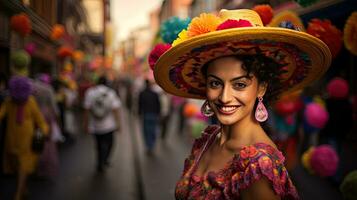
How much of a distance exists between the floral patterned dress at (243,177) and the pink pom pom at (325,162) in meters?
2.36

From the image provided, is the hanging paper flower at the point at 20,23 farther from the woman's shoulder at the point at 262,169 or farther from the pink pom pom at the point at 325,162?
the woman's shoulder at the point at 262,169

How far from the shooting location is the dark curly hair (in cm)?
221

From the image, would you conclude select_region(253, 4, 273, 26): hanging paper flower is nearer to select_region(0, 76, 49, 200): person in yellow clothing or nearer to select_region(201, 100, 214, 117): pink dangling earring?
select_region(201, 100, 214, 117): pink dangling earring

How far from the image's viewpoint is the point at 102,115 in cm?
762

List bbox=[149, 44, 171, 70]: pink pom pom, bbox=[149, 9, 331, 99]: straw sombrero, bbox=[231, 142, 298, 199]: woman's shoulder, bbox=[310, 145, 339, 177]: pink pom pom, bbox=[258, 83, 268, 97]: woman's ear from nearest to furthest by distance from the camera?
bbox=[231, 142, 298, 199]: woman's shoulder → bbox=[149, 9, 331, 99]: straw sombrero → bbox=[258, 83, 268, 97]: woman's ear → bbox=[149, 44, 171, 70]: pink pom pom → bbox=[310, 145, 339, 177]: pink pom pom

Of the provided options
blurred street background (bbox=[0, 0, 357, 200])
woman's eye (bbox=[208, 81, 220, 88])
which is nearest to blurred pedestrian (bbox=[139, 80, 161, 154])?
blurred street background (bbox=[0, 0, 357, 200])

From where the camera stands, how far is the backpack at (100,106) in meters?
7.63

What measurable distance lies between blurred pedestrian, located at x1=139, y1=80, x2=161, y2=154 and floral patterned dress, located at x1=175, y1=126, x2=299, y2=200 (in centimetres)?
747

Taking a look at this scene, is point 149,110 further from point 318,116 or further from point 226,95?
point 226,95

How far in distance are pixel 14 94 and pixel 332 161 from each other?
3.86m

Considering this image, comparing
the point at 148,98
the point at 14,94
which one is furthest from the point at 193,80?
the point at 148,98

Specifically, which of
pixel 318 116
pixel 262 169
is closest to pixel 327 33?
pixel 262 169

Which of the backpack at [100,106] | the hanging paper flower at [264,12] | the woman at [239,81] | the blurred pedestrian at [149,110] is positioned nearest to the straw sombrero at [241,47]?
the woman at [239,81]

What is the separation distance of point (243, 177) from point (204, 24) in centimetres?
77
